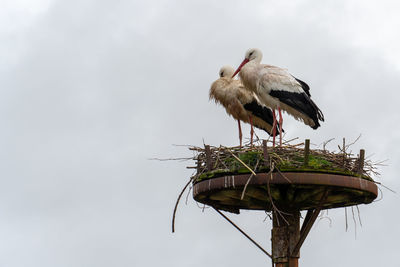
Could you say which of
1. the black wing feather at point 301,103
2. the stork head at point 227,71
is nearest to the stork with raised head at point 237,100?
the stork head at point 227,71

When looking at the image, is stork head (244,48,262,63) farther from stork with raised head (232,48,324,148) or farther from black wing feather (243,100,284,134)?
black wing feather (243,100,284,134)

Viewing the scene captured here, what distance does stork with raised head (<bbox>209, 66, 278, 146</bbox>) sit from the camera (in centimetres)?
1084

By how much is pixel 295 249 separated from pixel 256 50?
3172 millimetres

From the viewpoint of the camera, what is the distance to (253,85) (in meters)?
9.55

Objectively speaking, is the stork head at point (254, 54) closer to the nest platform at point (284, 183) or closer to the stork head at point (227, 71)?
the stork head at point (227, 71)

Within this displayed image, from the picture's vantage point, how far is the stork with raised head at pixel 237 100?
10.8 m

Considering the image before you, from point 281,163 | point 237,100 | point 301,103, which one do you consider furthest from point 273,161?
point 237,100

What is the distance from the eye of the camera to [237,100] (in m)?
10.8

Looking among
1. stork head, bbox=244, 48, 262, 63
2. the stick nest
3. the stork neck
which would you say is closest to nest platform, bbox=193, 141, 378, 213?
the stick nest

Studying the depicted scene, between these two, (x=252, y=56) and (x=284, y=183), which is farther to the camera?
(x=252, y=56)

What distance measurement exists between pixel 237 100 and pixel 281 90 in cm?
161

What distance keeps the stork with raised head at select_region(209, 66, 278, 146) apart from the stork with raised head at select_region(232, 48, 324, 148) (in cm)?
111

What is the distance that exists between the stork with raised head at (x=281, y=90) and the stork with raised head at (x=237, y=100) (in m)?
1.11

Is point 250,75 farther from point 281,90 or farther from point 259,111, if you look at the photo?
point 259,111
